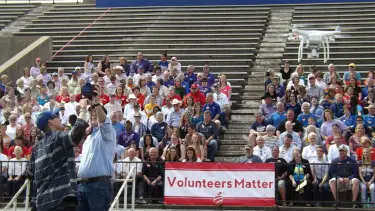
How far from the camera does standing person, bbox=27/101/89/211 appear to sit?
9477 millimetres

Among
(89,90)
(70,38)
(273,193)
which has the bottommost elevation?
(273,193)

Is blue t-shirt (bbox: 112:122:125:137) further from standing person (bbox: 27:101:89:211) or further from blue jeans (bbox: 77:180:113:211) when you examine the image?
standing person (bbox: 27:101:89:211)

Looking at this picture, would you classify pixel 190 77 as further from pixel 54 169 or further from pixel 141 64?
pixel 54 169

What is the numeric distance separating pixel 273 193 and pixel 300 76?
5.59 metres

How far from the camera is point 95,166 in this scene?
10688mm

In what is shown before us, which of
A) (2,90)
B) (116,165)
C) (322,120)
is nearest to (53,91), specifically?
(2,90)

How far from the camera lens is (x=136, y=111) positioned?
2052 cm

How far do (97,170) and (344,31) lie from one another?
57.8 ft

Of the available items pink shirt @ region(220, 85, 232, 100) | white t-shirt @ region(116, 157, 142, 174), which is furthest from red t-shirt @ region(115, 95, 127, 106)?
white t-shirt @ region(116, 157, 142, 174)

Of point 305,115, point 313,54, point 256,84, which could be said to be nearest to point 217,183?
point 305,115

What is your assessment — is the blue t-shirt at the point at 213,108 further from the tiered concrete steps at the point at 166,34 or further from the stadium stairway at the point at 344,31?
the stadium stairway at the point at 344,31

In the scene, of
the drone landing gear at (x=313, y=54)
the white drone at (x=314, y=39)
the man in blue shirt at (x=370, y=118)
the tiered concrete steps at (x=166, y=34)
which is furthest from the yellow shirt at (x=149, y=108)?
the drone landing gear at (x=313, y=54)

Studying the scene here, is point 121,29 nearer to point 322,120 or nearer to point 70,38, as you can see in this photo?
point 70,38

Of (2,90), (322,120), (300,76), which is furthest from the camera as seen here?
(2,90)
